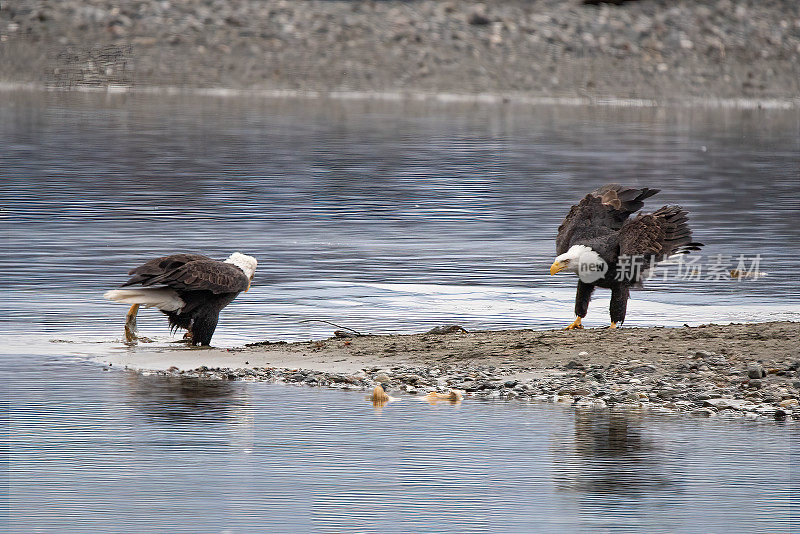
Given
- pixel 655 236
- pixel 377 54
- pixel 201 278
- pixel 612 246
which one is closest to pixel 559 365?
pixel 612 246

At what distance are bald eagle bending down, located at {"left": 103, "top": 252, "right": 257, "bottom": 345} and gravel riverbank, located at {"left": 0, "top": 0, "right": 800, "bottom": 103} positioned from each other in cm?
5048

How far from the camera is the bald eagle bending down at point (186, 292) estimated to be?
44.3 feet

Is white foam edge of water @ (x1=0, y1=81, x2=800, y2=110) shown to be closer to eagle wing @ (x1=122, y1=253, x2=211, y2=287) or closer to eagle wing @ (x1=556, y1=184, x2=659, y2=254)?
→ eagle wing @ (x1=556, y1=184, x2=659, y2=254)

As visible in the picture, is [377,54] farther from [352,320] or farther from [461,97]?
[352,320]

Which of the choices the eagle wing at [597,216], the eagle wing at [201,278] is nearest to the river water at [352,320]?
the eagle wing at [201,278]

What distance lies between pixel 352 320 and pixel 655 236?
270 cm

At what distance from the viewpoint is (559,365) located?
39.7ft

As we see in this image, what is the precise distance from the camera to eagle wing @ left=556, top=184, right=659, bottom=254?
14.7 meters

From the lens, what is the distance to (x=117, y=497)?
8.50 m

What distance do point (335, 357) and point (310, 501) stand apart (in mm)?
4208

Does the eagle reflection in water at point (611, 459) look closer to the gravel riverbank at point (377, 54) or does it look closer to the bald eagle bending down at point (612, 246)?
the bald eagle bending down at point (612, 246)

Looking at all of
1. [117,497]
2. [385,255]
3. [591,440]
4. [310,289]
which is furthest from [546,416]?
[385,255]

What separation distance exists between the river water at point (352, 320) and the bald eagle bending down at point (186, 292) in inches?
11.4

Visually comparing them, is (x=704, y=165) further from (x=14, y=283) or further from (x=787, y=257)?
(x=14, y=283)
